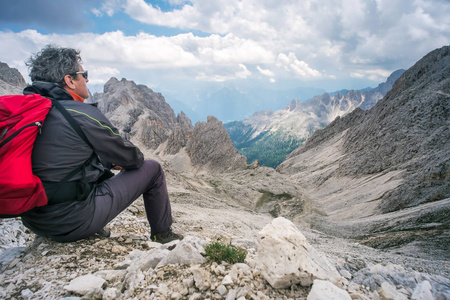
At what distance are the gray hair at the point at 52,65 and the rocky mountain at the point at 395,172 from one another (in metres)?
27.1

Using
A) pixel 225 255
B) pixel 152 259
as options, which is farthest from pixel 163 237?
pixel 225 255

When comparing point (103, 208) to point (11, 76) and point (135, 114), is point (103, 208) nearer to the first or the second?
point (11, 76)

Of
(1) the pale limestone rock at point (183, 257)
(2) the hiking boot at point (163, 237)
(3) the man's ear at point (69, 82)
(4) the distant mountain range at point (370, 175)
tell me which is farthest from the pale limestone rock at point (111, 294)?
(4) the distant mountain range at point (370, 175)

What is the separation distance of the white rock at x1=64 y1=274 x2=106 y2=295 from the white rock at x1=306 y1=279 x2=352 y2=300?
322 centimetres

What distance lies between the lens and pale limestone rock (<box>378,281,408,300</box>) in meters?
3.62

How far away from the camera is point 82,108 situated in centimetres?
446

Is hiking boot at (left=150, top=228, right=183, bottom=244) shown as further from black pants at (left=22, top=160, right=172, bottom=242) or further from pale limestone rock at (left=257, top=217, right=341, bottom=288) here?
pale limestone rock at (left=257, top=217, right=341, bottom=288)

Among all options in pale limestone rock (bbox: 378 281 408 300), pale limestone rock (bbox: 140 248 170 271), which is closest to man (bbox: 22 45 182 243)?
pale limestone rock (bbox: 140 248 170 271)

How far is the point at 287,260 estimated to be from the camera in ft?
13.1

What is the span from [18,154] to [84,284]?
87.9 inches

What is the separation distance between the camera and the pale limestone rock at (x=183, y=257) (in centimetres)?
448

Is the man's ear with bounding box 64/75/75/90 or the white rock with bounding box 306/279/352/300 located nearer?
the white rock with bounding box 306/279/352/300

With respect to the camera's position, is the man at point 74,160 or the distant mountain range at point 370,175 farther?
the distant mountain range at point 370,175

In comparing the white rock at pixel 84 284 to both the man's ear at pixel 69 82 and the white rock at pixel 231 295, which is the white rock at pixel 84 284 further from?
the man's ear at pixel 69 82
